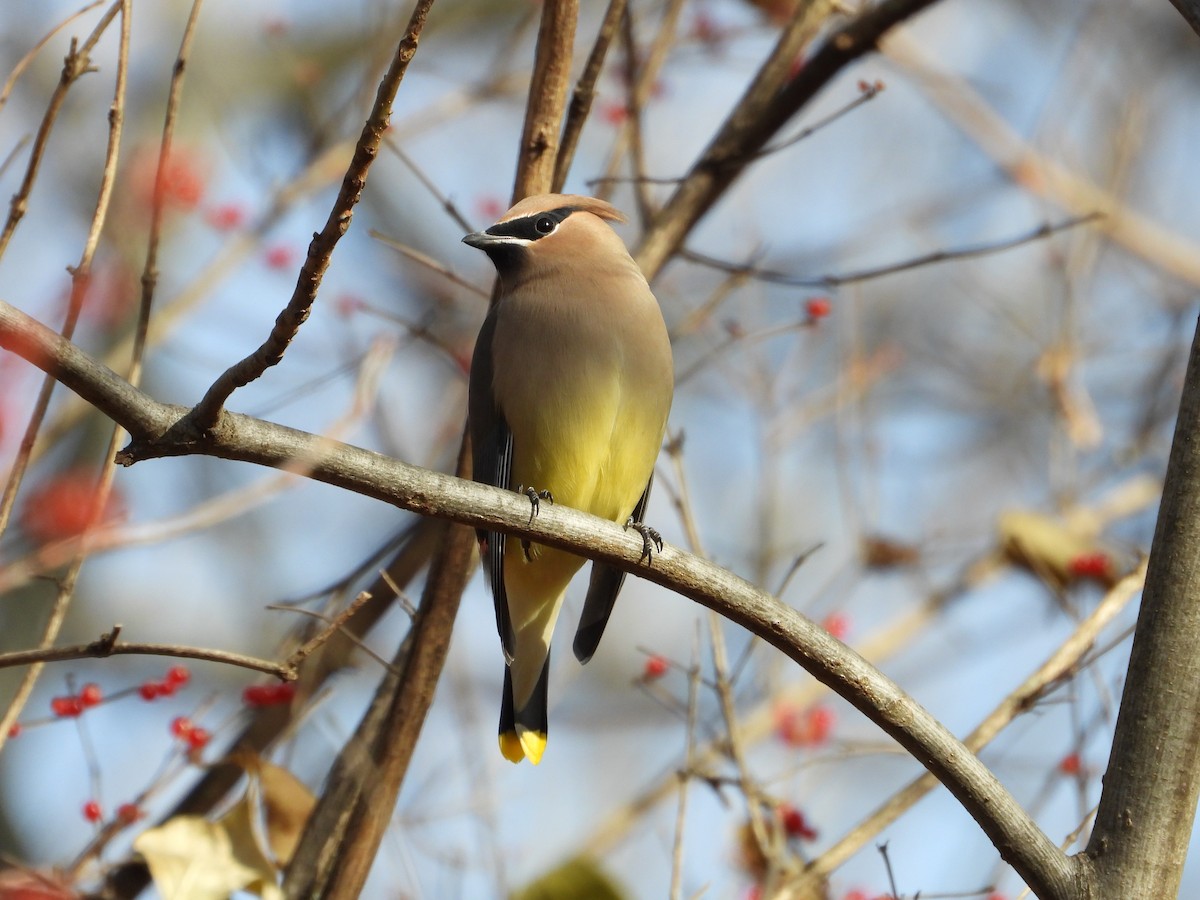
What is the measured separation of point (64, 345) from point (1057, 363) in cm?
490

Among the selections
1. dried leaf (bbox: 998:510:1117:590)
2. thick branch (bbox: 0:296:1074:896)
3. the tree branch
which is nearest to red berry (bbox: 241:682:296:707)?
thick branch (bbox: 0:296:1074:896)

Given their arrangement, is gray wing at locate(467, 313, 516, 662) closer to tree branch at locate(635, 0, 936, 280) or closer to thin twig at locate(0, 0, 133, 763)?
tree branch at locate(635, 0, 936, 280)

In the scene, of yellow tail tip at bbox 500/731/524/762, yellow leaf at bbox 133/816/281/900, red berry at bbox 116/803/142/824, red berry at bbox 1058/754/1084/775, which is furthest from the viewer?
Answer: yellow tail tip at bbox 500/731/524/762

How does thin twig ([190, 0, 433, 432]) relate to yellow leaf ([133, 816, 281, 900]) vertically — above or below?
above

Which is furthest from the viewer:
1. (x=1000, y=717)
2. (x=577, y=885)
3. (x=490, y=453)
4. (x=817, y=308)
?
(x=817, y=308)

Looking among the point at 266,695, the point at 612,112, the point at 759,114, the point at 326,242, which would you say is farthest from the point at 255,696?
the point at 612,112

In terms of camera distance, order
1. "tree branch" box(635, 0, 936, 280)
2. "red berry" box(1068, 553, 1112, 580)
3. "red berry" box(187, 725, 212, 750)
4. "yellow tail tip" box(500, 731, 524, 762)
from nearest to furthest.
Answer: "red berry" box(187, 725, 212, 750) < "yellow tail tip" box(500, 731, 524, 762) < "tree branch" box(635, 0, 936, 280) < "red berry" box(1068, 553, 1112, 580)

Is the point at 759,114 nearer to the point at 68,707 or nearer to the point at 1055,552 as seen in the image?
→ the point at 1055,552

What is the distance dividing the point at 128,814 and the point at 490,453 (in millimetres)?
1419

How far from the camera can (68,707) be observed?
3178mm

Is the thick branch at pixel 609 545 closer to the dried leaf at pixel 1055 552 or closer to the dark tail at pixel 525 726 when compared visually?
the dark tail at pixel 525 726

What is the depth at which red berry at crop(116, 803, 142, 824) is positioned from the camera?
10.0 feet

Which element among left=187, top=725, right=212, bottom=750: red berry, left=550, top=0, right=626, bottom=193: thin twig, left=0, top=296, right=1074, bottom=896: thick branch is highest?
left=550, top=0, right=626, bottom=193: thin twig

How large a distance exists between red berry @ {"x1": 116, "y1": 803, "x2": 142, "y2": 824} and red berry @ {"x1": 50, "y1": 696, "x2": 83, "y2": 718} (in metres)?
0.24
